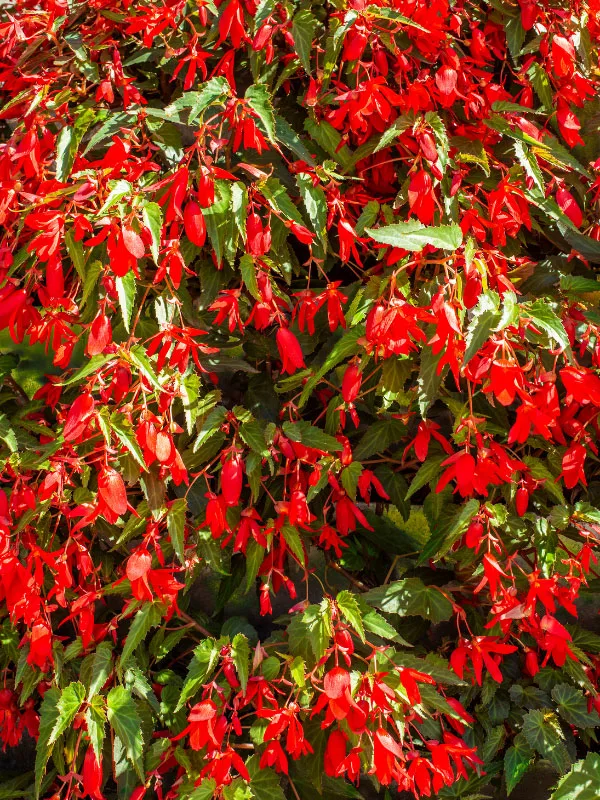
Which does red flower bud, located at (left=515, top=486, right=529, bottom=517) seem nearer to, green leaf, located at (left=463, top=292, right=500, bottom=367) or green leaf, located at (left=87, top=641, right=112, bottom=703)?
green leaf, located at (left=463, top=292, right=500, bottom=367)

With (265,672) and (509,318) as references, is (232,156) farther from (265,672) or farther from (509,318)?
(265,672)

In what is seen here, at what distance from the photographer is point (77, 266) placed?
139 centimetres

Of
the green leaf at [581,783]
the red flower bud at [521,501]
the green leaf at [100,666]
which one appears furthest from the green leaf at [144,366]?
the green leaf at [581,783]

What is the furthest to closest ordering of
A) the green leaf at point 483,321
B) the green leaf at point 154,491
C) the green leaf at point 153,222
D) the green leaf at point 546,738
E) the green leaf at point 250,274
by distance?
the green leaf at point 546,738 < the green leaf at point 154,491 < the green leaf at point 250,274 < the green leaf at point 153,222 < the green leaf at point 483,321

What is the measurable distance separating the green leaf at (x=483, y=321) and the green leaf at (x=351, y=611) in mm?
472

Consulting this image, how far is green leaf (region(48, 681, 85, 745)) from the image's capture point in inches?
55.6

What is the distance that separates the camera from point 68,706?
4.74 ft

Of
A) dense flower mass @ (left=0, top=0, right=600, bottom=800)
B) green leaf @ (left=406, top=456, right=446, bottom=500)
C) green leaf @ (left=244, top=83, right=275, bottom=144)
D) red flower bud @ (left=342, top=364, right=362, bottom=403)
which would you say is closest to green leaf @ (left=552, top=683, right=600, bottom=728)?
dense flower mass @ (left=0, top=0, right=600, bottom=800)

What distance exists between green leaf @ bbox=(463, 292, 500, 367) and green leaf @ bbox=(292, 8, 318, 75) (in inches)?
21.0

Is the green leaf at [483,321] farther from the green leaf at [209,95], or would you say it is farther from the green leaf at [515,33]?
the green leaf at [515,33]

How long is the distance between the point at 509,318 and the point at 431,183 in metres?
0.32

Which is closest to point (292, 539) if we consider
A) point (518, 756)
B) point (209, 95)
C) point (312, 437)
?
point (312, 437)

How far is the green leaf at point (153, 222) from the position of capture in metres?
1.24

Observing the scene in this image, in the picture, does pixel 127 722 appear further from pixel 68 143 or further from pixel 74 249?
pixel 68 143
